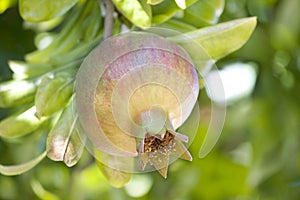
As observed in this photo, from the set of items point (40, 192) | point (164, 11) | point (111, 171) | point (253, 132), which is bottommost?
point (253, 132)

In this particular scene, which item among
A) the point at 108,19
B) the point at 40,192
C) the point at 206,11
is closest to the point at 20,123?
the point at 108,19

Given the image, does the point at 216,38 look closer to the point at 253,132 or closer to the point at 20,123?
the point at 20,123

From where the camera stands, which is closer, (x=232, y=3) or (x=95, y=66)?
(x=95, y=66)

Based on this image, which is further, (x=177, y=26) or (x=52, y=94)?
(x=177, y=26)

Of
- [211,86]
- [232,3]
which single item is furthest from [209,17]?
[232,3]

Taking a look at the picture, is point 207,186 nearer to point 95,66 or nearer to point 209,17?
point 209,17
